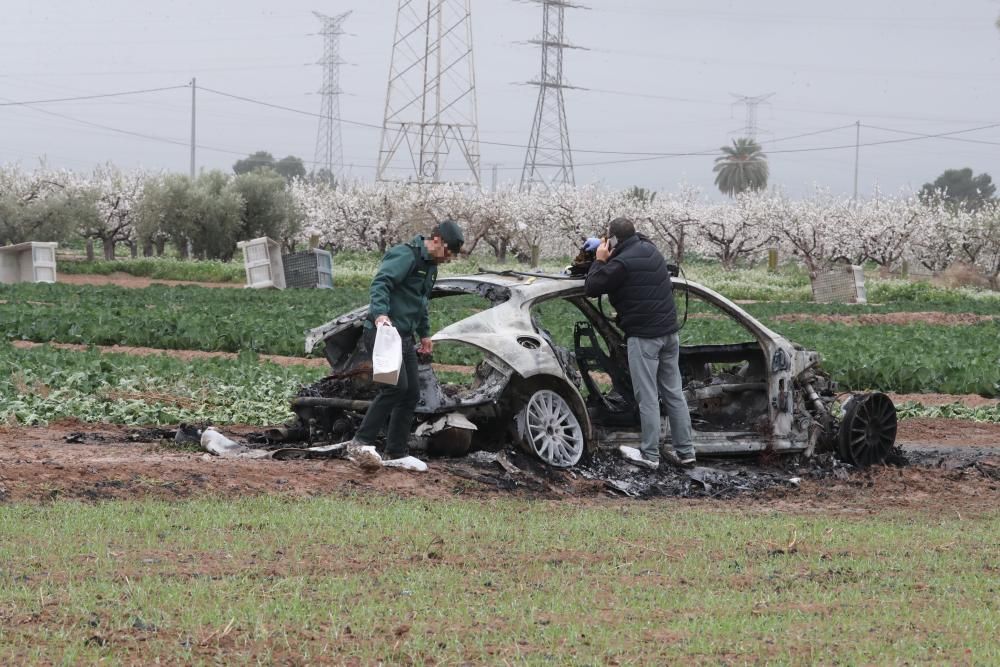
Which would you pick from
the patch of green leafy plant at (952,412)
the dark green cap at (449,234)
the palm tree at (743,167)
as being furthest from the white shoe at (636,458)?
the palm tree at (743,167)

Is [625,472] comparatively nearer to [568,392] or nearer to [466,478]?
[568,392]

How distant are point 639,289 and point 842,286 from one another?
3640 cm

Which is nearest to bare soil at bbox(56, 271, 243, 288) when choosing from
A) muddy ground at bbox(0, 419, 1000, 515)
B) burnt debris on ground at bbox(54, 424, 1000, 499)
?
muddy ground at bbox(0, 419, 1000, 515)

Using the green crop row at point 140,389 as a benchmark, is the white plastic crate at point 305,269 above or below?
above

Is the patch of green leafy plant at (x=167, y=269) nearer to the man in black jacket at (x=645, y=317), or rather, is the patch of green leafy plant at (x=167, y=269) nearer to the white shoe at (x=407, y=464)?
the man in black jacket at (x=645, y=317)

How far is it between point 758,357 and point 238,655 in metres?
7.13

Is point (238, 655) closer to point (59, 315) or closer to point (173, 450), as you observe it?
point (173, 450)

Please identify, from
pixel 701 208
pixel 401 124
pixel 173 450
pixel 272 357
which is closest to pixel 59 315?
pixel 272 357

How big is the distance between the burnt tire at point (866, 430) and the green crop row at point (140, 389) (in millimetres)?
5210

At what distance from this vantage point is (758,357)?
11.0m

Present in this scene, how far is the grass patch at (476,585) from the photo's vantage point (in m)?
4.93

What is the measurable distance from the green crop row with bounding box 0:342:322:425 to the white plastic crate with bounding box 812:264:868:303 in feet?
103

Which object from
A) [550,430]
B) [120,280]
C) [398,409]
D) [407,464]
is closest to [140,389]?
[398,409]

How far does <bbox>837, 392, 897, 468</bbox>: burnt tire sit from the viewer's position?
10.7 meters
